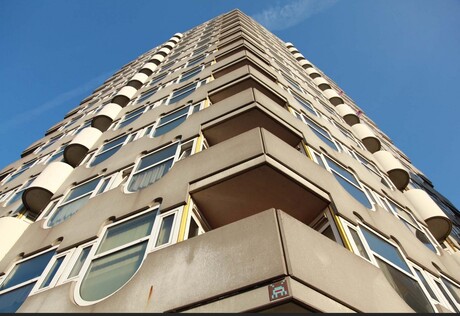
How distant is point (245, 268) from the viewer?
4848 millimetres

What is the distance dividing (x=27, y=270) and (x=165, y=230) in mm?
3832

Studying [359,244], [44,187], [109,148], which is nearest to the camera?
[359,244]

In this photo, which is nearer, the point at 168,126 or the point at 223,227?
the point at 223,227

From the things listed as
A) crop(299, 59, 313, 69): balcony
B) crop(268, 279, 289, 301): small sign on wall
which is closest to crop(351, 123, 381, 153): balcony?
crop(299, 59, 313, 69): balcony

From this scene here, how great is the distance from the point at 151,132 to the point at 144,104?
469 cm

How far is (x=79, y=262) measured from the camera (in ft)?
23.4

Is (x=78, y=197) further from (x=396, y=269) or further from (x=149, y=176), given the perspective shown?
(x=396, y=269)

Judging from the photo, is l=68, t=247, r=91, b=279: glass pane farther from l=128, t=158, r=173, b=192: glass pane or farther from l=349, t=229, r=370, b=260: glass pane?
l=349, t=229, r=370, b=260: glass pane

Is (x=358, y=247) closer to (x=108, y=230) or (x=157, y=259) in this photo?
(x=157, y=259)

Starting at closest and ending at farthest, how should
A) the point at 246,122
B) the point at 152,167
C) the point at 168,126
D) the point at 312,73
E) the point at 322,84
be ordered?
the point at 152,167, the point at 246,122, the point at 168,126, the point at 322,84, the point at 312,73

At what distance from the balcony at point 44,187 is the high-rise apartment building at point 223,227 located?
0.16 feet

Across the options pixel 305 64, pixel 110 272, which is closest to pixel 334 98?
pixel 305 64

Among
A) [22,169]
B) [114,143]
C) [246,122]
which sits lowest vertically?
[246,122]

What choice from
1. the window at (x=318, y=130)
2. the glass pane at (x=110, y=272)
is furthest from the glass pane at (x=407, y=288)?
the window at (x=318, y=130)
